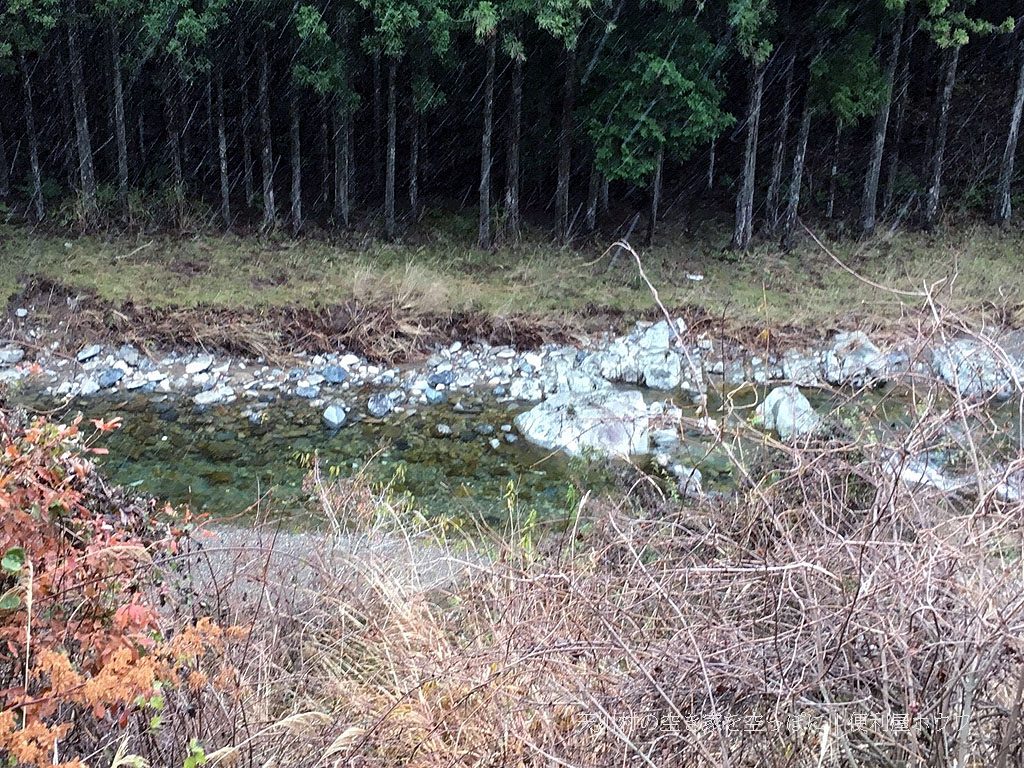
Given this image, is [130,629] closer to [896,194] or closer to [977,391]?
[977,391]

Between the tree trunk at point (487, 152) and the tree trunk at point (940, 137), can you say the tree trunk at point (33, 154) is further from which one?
the tree trunk at point (940, 137)

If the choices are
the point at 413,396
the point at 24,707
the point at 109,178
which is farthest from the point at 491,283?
the point at 24,707

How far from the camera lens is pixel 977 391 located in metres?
2.88

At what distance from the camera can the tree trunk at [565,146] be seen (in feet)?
47.7

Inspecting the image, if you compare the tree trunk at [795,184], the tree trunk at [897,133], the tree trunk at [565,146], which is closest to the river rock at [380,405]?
the tree trunk at [565,146]

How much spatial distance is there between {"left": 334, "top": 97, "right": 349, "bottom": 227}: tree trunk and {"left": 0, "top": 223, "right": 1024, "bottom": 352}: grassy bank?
3.19 feet

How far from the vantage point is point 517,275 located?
13945 mm

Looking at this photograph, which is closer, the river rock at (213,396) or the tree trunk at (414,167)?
the river rock at (213,396)

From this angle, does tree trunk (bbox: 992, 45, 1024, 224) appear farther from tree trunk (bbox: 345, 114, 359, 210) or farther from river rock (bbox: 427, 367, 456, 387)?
tree trunk (bbox: 345, 114, 359, 210)

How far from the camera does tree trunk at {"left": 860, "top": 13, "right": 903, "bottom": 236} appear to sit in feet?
48.5

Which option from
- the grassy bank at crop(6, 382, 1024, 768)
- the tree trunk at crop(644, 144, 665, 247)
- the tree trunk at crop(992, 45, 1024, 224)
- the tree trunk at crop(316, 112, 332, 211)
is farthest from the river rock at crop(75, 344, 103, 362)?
the tree trunk at crop(992, 45, 1024, 224)

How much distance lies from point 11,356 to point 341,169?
680cm

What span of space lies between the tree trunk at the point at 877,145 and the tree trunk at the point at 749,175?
2252 millimetres

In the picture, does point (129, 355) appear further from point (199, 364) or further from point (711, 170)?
point (711, 170)
